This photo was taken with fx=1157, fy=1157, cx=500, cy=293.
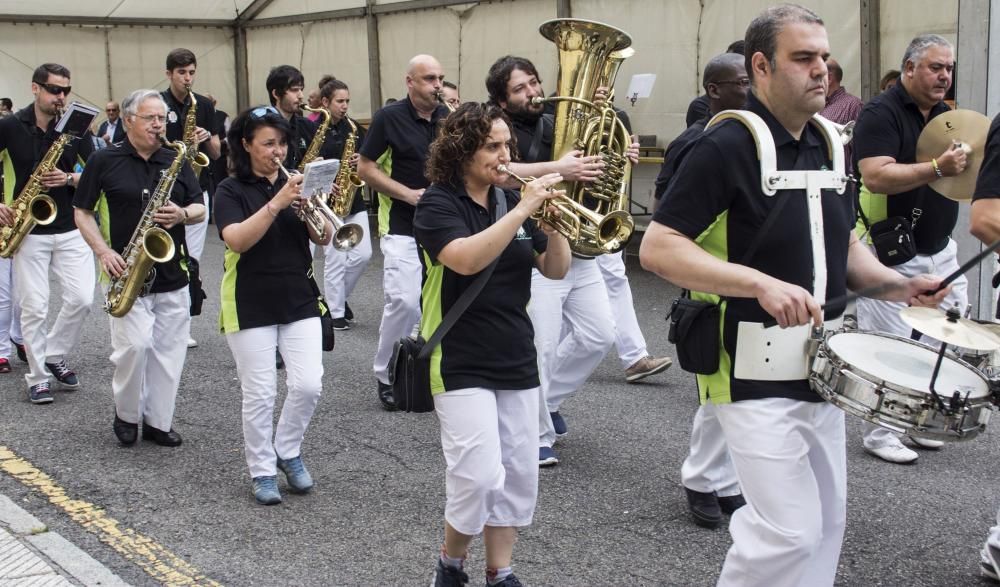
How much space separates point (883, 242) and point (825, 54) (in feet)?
9.03

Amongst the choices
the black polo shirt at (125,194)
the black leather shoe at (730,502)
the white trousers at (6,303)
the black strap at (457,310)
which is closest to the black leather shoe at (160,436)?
the black polo shirt at (125,194)

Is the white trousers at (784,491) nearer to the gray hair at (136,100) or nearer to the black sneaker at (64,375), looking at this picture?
the gray hair at (136,100)

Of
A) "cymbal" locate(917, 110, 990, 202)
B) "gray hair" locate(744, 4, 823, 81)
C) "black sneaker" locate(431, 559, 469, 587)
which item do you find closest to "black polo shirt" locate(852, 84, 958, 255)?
"cymbal" locate(917, 110, 990, 202)

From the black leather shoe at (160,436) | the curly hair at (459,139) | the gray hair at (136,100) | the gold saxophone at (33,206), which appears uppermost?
the gray hair at (136,100)

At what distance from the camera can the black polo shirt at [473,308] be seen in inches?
155

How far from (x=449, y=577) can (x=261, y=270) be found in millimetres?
1825

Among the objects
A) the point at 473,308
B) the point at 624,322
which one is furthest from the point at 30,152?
the point at 473,308

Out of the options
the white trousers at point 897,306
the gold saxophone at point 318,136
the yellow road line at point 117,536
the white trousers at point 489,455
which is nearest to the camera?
the white trousers at point 489,455

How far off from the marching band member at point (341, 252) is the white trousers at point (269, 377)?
3775 millimetres

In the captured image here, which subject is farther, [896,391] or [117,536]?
[117,536]

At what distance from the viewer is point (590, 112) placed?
5.66 metres

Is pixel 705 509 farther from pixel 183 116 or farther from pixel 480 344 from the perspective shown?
pixel 183 116

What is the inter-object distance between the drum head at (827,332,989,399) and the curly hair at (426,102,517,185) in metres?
1.43

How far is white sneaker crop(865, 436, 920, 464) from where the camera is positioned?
5.69 m
